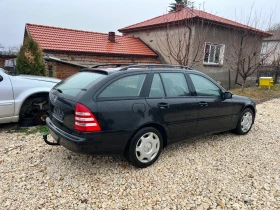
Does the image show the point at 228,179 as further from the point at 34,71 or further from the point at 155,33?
the point at 155,33

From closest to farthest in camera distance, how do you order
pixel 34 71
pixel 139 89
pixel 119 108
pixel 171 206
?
pixel 171 206 → pixel 119 108 → pixel 139 89 → pixel 34 71

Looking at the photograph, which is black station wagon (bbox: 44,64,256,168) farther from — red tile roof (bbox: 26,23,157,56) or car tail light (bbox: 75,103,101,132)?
red tile roof (bbox: 26,23,157,56)

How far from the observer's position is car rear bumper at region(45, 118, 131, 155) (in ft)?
9.18

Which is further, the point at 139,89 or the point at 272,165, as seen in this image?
the point at 272,165

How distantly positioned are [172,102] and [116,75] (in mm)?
1022

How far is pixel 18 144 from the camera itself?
4.12 metres

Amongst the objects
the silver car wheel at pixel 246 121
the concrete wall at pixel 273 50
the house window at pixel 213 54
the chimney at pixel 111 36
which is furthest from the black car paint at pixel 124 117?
the chimney at pixel 111 36

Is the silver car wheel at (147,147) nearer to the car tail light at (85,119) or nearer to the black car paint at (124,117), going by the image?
the black car paint at (124,117)

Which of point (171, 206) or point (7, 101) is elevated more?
point (7, 101)

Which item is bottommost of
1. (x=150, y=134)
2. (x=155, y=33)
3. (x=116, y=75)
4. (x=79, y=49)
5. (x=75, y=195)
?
(x=75, y=195)

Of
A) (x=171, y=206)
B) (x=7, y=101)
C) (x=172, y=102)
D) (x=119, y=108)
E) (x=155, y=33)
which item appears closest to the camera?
(x=171, y=206)

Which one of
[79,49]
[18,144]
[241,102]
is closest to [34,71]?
[79,49]

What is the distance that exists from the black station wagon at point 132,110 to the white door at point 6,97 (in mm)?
1571

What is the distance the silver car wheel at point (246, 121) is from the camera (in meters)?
4.84
